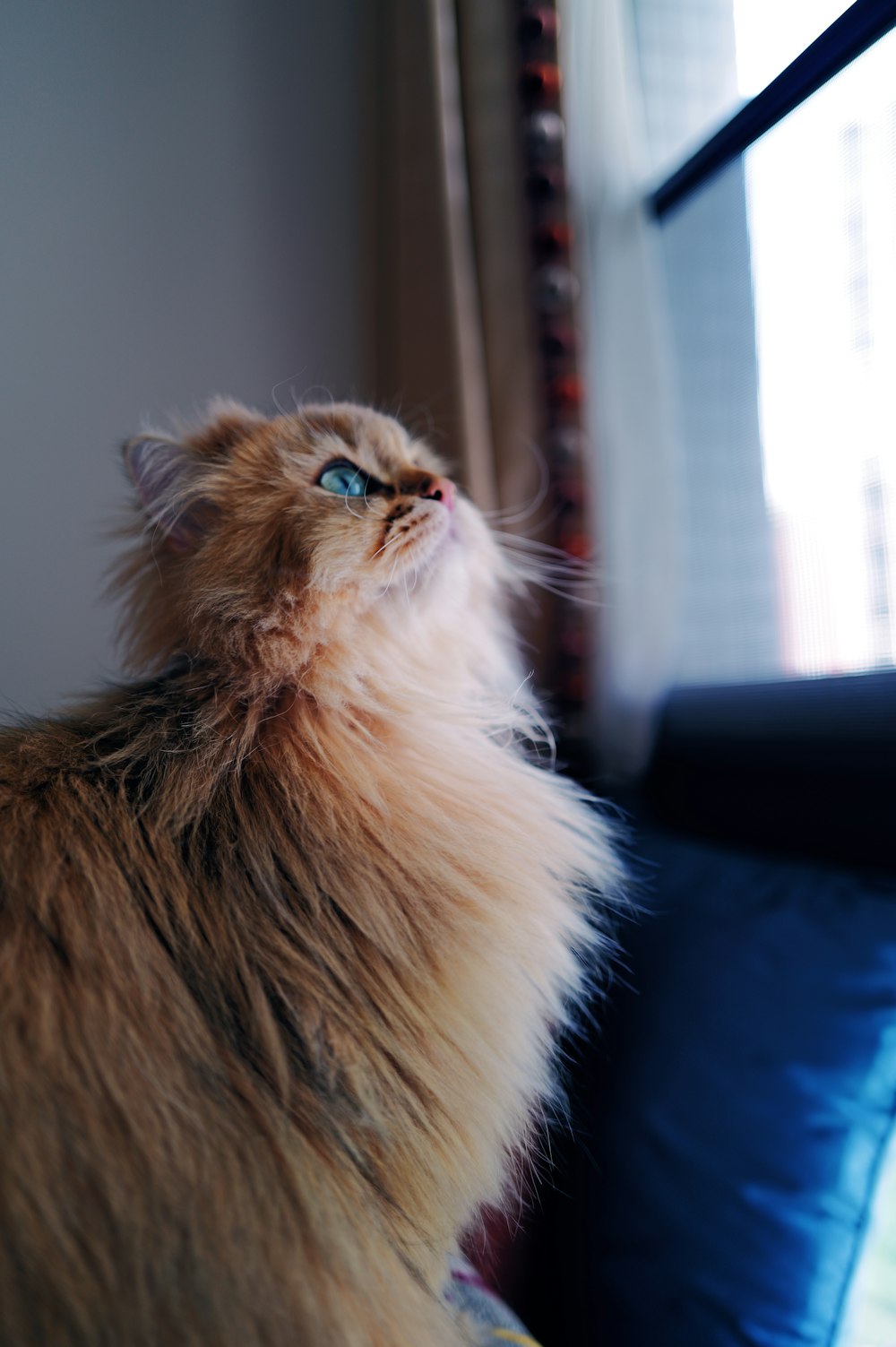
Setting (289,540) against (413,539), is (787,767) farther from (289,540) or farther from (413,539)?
(289,540)

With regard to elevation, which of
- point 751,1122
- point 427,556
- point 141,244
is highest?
point 141,244

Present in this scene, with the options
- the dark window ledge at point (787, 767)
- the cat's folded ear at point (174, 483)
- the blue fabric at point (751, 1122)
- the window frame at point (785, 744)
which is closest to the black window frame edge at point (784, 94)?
the window frame at point (785, 744)

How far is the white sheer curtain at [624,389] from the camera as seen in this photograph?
1.28 metres

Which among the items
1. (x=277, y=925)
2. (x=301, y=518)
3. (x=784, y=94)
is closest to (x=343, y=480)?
(x=301, y=518)

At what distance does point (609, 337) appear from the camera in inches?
52.9

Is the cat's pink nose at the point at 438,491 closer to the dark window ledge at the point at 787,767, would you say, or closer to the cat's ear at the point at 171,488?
the cat's ear at the point at 171,488

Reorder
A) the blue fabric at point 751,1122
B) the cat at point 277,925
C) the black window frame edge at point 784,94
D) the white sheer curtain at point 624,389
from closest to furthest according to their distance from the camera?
the cat at point 277,925
the blue fabric at point 751,1122
the black window frame edge at point 784,94
the white sheer curtain at point 624,389

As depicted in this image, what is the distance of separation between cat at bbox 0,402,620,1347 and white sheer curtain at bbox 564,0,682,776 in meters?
0.47

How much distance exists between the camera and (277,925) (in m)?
0.59

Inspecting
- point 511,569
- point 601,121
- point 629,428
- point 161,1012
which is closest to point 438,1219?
point 161,1012

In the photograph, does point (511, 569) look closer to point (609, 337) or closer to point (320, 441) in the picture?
point (320, 441)

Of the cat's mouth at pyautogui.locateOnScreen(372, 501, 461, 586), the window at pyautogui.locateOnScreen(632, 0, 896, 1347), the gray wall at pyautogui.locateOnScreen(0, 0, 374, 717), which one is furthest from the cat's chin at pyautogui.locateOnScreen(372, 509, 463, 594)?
the window at pyautogui.locateOnScreen(632, 0, 896, 1347)

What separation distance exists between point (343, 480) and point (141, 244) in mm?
814

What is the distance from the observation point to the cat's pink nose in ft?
2.80
